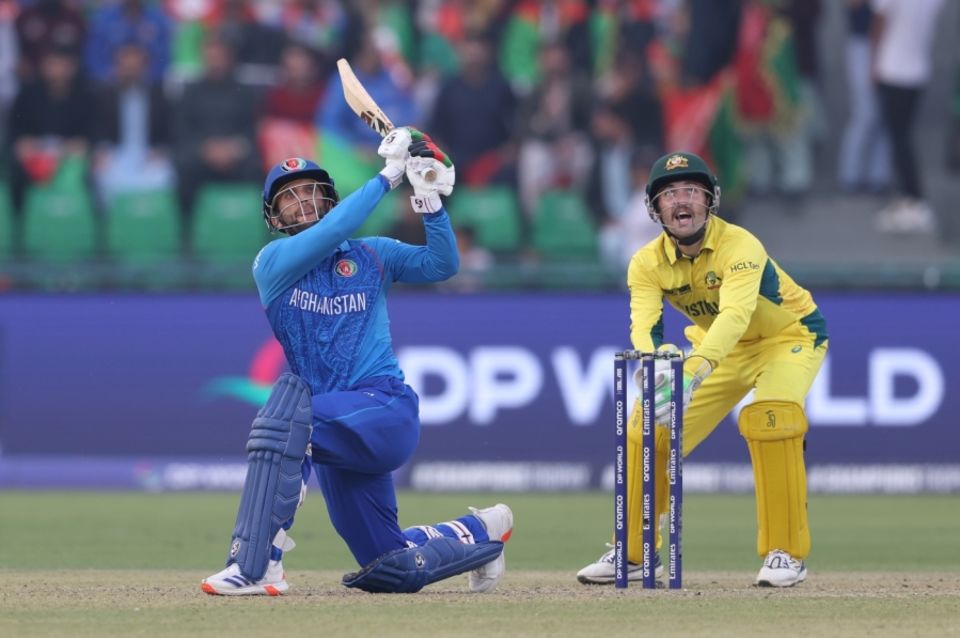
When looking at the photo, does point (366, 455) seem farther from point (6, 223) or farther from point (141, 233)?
point (6, 223)

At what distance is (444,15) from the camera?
1817cm

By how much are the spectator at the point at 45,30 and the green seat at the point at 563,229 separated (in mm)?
4740

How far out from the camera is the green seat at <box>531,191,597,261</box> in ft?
53.6

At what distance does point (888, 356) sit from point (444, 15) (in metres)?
6.07

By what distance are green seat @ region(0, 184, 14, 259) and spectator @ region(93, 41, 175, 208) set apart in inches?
33.4

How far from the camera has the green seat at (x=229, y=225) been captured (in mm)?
16297

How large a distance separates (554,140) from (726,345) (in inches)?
353

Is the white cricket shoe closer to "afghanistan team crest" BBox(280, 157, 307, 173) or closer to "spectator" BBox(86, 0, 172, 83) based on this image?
"afghanistan team crest" BBox(280, 157, 307, 173)

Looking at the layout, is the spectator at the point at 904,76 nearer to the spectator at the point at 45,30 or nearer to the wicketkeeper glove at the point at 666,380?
the spectator at the point at 45,30

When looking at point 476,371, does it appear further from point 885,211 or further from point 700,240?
point 700,240

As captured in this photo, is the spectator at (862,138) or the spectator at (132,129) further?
the spectator at (862,138)

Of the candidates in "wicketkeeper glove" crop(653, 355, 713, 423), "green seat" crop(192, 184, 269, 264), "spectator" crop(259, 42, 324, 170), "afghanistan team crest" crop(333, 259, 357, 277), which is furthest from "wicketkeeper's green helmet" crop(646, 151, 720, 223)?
"spectator" crop(259, 42, 324, 170)

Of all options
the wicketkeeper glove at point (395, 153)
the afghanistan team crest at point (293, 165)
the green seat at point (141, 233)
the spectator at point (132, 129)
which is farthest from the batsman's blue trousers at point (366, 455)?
the spectator at point (132, 129)

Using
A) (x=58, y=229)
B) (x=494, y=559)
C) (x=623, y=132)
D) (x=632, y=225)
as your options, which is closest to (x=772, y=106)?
(x=623, y=132)
